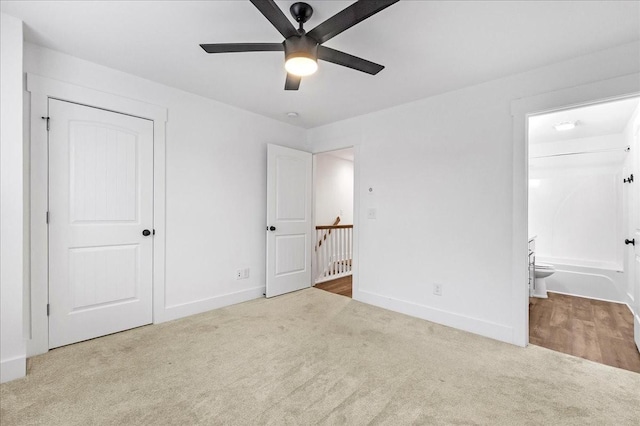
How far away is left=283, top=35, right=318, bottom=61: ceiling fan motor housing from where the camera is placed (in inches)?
64.1

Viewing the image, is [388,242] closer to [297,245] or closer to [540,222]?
[297,245]

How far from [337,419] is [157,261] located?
7.48 feet

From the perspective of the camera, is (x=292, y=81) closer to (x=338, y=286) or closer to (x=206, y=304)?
(x=206, y=304)

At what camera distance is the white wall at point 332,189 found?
597 cm

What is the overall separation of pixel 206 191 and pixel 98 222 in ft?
3.42

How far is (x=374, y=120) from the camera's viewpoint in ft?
11.8

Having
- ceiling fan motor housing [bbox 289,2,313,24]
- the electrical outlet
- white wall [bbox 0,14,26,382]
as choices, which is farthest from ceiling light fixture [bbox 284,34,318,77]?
the electrical outlet

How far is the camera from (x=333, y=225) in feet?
19.2

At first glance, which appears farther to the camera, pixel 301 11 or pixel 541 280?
pixel 541 280

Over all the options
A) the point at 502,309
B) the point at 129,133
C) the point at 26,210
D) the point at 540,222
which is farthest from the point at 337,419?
the point at 540,222

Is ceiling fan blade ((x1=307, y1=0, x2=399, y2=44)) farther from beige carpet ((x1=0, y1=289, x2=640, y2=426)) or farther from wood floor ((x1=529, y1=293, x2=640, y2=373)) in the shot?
wood floor ((x1=529, y1=293, x2=640, y2=373))

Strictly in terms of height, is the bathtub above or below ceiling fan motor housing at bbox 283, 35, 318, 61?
below

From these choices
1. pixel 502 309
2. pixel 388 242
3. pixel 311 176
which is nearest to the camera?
pixel 502 309

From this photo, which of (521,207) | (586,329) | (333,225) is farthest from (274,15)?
(333,225)
